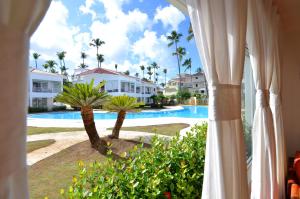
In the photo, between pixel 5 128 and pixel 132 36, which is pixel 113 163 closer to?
pixel 5 128

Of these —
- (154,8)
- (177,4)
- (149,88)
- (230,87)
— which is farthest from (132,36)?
(230,87)

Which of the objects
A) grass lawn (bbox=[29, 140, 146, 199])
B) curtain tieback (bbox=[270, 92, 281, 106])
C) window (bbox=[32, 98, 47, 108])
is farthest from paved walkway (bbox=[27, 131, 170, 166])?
curtain tieback (bbox=[270, 92, 281, 106])

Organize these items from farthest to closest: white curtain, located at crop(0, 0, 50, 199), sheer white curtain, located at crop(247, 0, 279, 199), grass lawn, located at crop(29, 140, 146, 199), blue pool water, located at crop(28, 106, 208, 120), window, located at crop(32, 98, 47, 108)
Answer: sheer white curtain, located at crop(247, 0, 279, 199) → blue pool water, located at crop(28, 106, 208, 120) → grass lawn, located at crop(29, 140, 146, 199) → window, located at crop(32, 98, 47, 108) → white curtain, located at crop(0, 0, 50, 199)

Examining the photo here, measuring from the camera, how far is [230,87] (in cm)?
115

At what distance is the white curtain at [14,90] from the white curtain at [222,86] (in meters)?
0.77

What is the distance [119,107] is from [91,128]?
0.97 ft

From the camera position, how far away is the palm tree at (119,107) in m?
1.88

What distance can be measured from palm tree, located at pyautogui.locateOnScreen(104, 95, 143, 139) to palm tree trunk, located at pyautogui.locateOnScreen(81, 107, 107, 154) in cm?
18

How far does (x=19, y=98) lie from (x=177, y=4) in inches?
57.4

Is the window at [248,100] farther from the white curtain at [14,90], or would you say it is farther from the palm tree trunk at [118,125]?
the white curtain at [14,90]

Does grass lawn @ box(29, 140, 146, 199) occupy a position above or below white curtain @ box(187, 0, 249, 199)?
below

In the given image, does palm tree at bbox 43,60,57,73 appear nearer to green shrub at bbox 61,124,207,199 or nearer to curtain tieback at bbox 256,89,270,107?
green shrub at bbox 61,124,207,199

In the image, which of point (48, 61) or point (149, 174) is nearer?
point (48, 61)

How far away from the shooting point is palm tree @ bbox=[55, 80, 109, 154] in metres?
1.48
